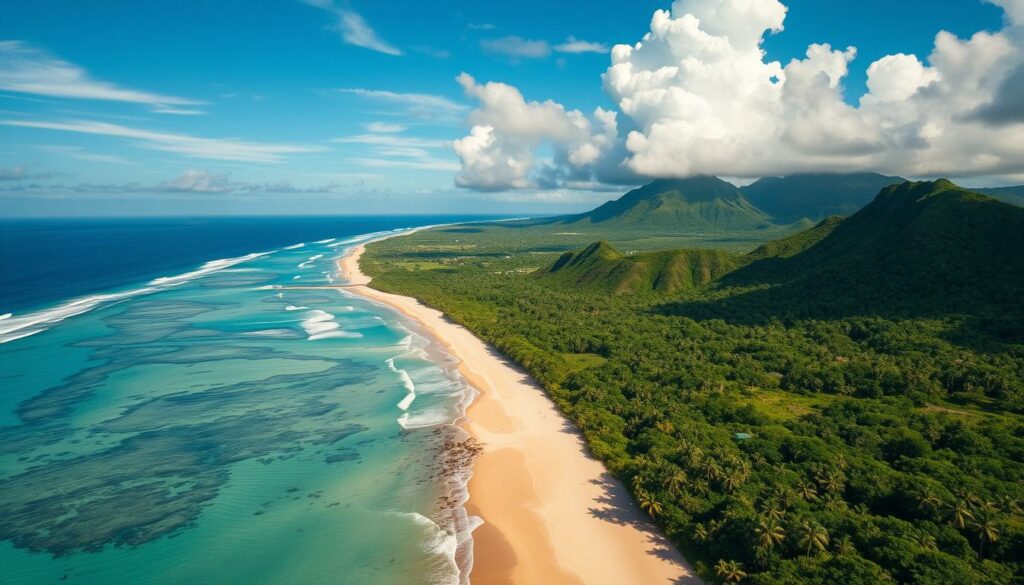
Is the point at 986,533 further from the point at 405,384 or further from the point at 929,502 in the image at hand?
the point at 405,384

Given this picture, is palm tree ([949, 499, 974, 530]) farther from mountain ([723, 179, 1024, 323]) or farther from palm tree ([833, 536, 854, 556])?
mountain ([723, 179, 1024, 323])

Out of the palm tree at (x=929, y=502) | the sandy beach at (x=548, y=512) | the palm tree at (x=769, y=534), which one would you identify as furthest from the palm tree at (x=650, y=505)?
the palm tree at (x=929, y=502)

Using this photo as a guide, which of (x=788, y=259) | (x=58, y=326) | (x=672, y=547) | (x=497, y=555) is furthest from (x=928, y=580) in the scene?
(x=58, y=326)

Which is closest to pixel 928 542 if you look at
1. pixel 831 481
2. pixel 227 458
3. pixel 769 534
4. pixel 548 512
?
pixel 831 481

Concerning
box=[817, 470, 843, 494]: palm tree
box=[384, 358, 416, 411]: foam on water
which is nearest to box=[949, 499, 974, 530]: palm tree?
box=[817, 470, 843, 494]: palm tree

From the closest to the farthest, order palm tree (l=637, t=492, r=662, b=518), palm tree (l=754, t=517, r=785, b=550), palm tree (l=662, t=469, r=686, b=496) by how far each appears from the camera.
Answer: palm tree (l=754, t=517, r=785, b=550) → palm tree (l=637, t=492, r=662, b=518) → palm tree (l=662, t=469, r=686, b=496)

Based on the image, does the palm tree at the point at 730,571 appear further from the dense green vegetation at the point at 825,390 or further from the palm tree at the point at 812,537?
the palm tree at the point at 812,537
